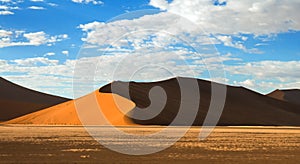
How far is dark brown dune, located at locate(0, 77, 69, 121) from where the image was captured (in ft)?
342

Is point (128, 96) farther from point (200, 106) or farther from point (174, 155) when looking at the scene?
point (174, 155)

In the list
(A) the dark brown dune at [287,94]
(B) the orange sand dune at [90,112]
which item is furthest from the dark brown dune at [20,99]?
(A) the dark brown dune at [287,94]

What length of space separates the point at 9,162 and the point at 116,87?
67437mm

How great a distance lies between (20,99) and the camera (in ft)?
443

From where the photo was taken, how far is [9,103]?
108000 millimetres

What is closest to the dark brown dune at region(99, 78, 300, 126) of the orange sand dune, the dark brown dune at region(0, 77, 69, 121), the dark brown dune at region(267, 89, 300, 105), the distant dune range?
the distant dune range

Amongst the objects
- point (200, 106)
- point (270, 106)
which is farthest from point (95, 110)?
point (270, 106)

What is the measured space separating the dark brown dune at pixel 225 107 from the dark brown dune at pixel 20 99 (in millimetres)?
30576

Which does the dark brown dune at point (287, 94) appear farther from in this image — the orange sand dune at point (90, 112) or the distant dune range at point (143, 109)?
the orange sand dune at point (90, 112)

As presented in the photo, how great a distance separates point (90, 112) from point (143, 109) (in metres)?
11.9

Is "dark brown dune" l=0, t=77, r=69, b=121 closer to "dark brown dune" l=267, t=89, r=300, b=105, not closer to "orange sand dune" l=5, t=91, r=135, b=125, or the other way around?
"orange sand dune" l=5, t=91, r=135, b=125

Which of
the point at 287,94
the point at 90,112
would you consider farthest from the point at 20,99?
the point at 287,94

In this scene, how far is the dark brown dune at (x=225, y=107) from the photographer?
69.7 meters

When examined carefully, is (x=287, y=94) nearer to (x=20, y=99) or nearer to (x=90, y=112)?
(x=20, y=99)
